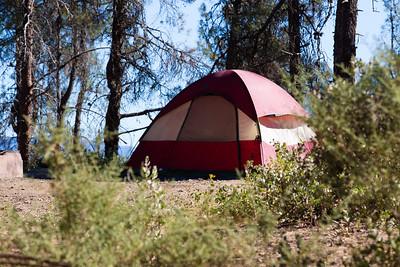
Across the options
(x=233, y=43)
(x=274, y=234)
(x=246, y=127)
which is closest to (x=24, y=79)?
(x=233, y=43)

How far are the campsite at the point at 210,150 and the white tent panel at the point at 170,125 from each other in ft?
0.07

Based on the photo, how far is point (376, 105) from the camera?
6.99ft

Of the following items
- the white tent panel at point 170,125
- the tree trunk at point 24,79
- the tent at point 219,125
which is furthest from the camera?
the tree trunk at point 24,79

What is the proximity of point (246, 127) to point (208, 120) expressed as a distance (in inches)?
24.3

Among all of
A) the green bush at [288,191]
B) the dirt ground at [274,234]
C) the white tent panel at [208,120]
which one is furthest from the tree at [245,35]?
the green bush at [288,191]

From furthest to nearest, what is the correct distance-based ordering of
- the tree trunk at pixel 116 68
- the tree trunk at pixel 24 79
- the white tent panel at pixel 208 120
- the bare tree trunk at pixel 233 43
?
the bare tree trunk at pixel 233 43 → the tree trunk at pixel 116 68 → the tree trunk at pixel 24 79 → the white tent panel at pixel 208 120

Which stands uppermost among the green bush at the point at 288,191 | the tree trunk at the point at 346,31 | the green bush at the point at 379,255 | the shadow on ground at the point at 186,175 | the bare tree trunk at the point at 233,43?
the bare tree trunk at the point at 233,43

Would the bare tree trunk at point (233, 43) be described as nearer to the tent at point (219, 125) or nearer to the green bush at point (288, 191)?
the tent at point (219, 125)

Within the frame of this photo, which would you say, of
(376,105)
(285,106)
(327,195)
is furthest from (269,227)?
(285,106)

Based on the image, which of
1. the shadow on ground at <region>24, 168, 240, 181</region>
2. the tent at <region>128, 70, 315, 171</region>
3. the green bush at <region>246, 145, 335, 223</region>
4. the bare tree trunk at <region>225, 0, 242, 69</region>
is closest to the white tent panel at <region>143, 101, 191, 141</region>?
the tent at <region>128, 70, 315, 171</region>

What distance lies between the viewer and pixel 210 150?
9.67m

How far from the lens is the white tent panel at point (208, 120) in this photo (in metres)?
9.81

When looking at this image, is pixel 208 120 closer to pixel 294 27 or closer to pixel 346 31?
pixel 346 31

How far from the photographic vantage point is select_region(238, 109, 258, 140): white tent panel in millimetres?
9500
